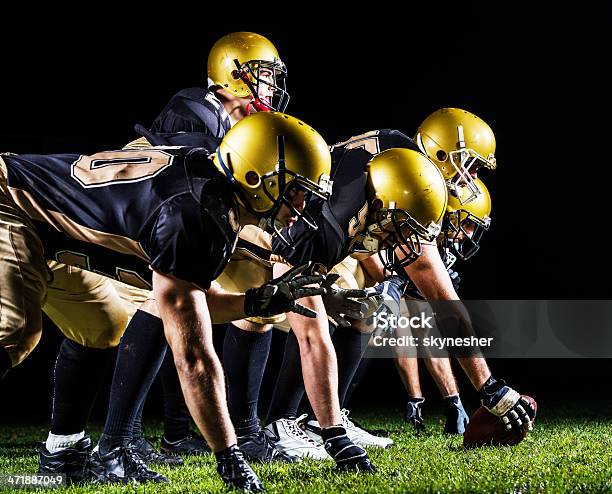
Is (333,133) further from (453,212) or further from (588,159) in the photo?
(453,212)

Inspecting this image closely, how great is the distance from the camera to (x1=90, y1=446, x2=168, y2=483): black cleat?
3342 mm

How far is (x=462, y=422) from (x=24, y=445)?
222cm

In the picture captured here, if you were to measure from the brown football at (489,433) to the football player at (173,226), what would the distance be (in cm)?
138

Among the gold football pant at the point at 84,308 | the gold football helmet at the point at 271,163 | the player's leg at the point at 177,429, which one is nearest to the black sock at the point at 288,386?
the player's leg at the point at 177,429

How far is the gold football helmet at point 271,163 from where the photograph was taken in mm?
2986

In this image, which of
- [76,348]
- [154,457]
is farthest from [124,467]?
[154,457]

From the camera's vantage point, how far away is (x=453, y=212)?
15.6ft

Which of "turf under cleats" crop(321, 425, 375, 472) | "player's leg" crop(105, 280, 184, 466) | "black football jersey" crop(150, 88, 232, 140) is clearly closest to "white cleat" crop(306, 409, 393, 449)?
"player's leg" crop(105, 280, 184, 466)

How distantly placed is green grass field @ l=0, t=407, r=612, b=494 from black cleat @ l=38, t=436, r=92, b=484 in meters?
0.19

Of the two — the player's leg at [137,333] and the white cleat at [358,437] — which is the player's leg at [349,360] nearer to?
the white cleat at [358,437]

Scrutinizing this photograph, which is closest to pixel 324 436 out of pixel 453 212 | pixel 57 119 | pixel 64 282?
pixel 64 282

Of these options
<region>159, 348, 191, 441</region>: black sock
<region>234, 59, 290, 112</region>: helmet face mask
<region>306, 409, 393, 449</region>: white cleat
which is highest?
<region>234, 59, 290, 112</region>: helmet face mask

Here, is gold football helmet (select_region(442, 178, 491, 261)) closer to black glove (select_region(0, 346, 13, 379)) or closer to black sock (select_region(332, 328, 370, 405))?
black sock (select_region(332, 328, 370, 405))

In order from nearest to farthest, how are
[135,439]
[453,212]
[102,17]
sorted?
1. [135,439]
2. [453,212]
3. [102,17]
